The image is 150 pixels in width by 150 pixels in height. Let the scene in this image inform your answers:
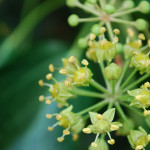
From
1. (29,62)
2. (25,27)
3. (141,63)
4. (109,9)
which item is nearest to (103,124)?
(141,63)

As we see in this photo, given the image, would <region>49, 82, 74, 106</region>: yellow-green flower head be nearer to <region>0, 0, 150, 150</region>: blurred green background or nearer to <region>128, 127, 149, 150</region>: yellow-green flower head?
<region>128, 127, 149, 150</region>: yellow-green flower head

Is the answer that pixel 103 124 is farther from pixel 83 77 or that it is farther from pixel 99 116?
pixel 83 77

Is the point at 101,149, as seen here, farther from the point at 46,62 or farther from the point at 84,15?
the point at 84,15

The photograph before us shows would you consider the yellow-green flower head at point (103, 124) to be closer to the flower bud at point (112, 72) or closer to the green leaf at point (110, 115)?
the green leaf at point (110, 115)

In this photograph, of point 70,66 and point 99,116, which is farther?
point 70,66

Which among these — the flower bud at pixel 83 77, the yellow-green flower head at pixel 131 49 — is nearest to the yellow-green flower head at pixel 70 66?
the flower bud at pixel 83 77

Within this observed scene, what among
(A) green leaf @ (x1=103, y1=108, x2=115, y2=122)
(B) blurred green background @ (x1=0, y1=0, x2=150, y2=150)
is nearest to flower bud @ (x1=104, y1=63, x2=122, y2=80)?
(A) green leaf @ (x1=103, y1=108, x2=115, y2=122)

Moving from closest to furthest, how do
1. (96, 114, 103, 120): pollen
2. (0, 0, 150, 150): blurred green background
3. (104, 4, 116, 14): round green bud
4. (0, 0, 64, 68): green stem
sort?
(96, 114, 103, 120): pollen, (104, 4, 116, 14): round green bud, (0, 0, 150, 150): blurred green background, (0, 0, 64, 68): green stem

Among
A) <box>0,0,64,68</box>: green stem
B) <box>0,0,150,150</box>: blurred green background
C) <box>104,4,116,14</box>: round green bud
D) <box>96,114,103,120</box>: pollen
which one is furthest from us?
<box>0,0,64,68</box>: green stem
